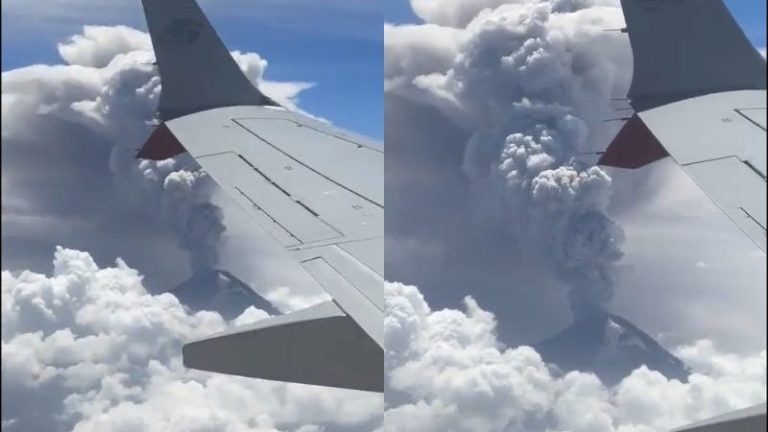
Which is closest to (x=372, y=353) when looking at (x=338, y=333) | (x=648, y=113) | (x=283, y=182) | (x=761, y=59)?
(x=338, y=333)

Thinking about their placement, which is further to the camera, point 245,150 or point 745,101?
point 245,150

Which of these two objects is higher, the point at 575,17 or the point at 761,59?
the point at 761,59

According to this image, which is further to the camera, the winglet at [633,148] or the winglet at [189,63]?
the winglet at [189,63]

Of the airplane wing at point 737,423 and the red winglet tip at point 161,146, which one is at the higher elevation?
the red winglet tip at point 161,146

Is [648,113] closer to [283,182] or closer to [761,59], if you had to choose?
[761,59]

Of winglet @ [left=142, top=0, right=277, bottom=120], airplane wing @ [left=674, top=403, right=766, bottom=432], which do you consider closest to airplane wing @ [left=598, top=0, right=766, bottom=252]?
airplane wing @ [left=674, top=403, right=766, bottom=432]

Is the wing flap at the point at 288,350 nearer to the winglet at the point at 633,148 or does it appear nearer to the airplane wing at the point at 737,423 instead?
the winglet at the point at 633,148

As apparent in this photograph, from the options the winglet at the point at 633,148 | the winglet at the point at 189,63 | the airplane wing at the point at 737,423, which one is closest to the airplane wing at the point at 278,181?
the winglet at the point at 189,63

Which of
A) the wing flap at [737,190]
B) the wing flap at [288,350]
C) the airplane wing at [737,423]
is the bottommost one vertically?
the wing flap at [288,350]
